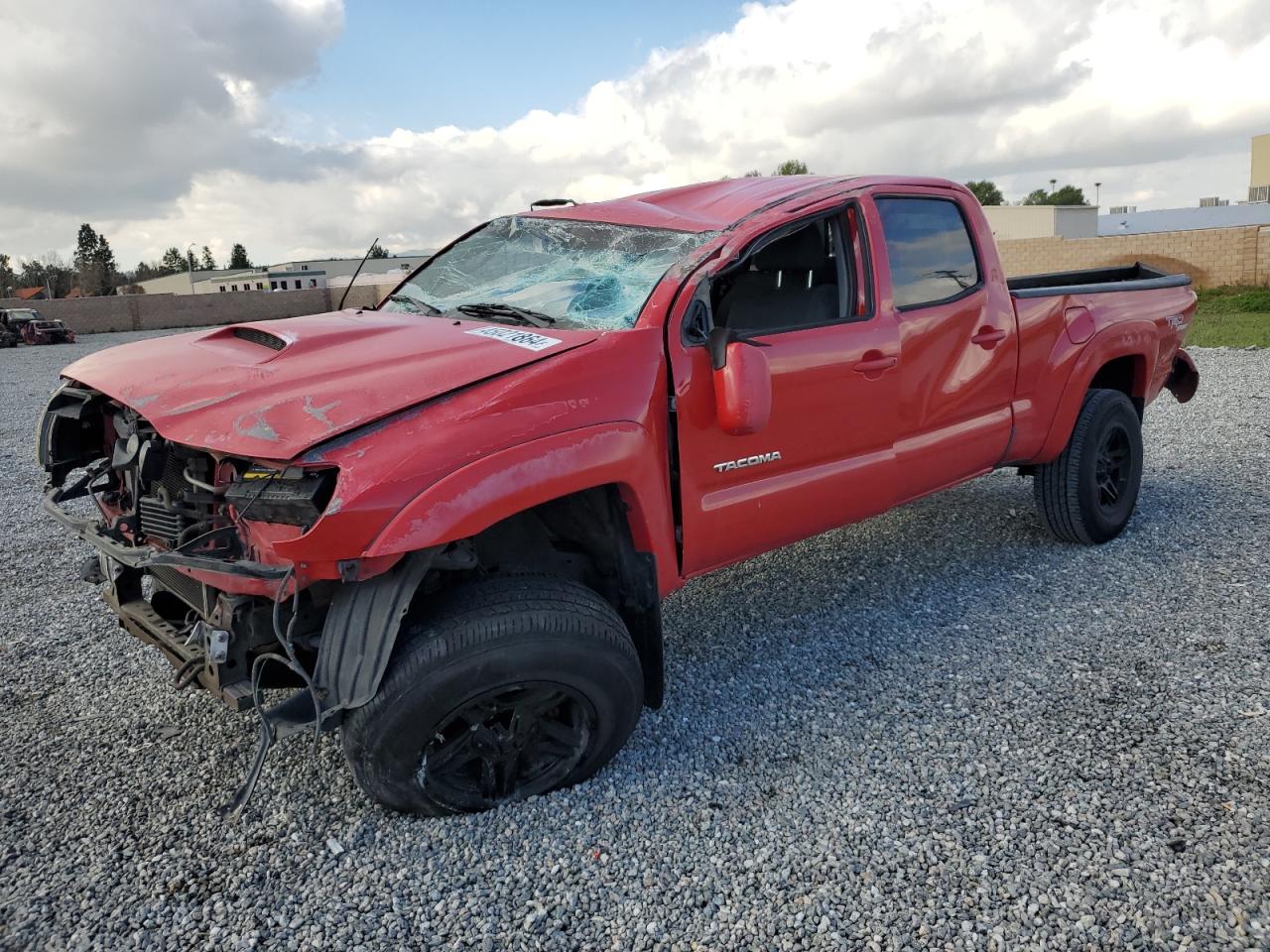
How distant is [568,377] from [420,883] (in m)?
1.49

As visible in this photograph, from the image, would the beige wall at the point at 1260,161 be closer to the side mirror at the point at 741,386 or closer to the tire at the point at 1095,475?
the tire at the point at 1095,475

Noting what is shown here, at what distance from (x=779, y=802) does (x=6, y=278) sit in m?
88.7

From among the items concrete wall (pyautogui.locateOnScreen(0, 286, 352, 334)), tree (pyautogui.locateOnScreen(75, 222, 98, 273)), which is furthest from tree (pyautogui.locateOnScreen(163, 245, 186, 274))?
concrete wall (pyautogui.locateOnScreen(0, 286, 352, 334))

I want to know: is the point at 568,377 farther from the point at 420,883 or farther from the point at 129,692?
the point at 129,692

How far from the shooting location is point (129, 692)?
3.75 metres

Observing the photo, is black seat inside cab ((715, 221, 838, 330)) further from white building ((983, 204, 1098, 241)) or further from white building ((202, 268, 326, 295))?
white building ((202, 268, 326, 295))

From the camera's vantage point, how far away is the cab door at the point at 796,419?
3.12 m

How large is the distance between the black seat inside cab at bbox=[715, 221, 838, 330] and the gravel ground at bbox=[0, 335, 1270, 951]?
4.62 ft

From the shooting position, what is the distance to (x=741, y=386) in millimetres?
2930

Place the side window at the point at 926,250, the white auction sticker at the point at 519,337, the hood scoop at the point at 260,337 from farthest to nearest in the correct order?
1. the side window at the point at 926,250
2. the hood scoop at the point at 260,337
3. the white auction sticker at the point at 519,337

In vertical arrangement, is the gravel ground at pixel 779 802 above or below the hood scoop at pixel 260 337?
below

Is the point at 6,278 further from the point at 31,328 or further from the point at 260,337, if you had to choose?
the point at 260,337

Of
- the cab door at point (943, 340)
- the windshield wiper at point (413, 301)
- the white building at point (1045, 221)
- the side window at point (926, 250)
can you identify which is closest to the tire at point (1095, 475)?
the cab door at point (943, 340)

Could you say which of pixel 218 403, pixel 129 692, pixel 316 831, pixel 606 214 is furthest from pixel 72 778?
pixel 606 214
